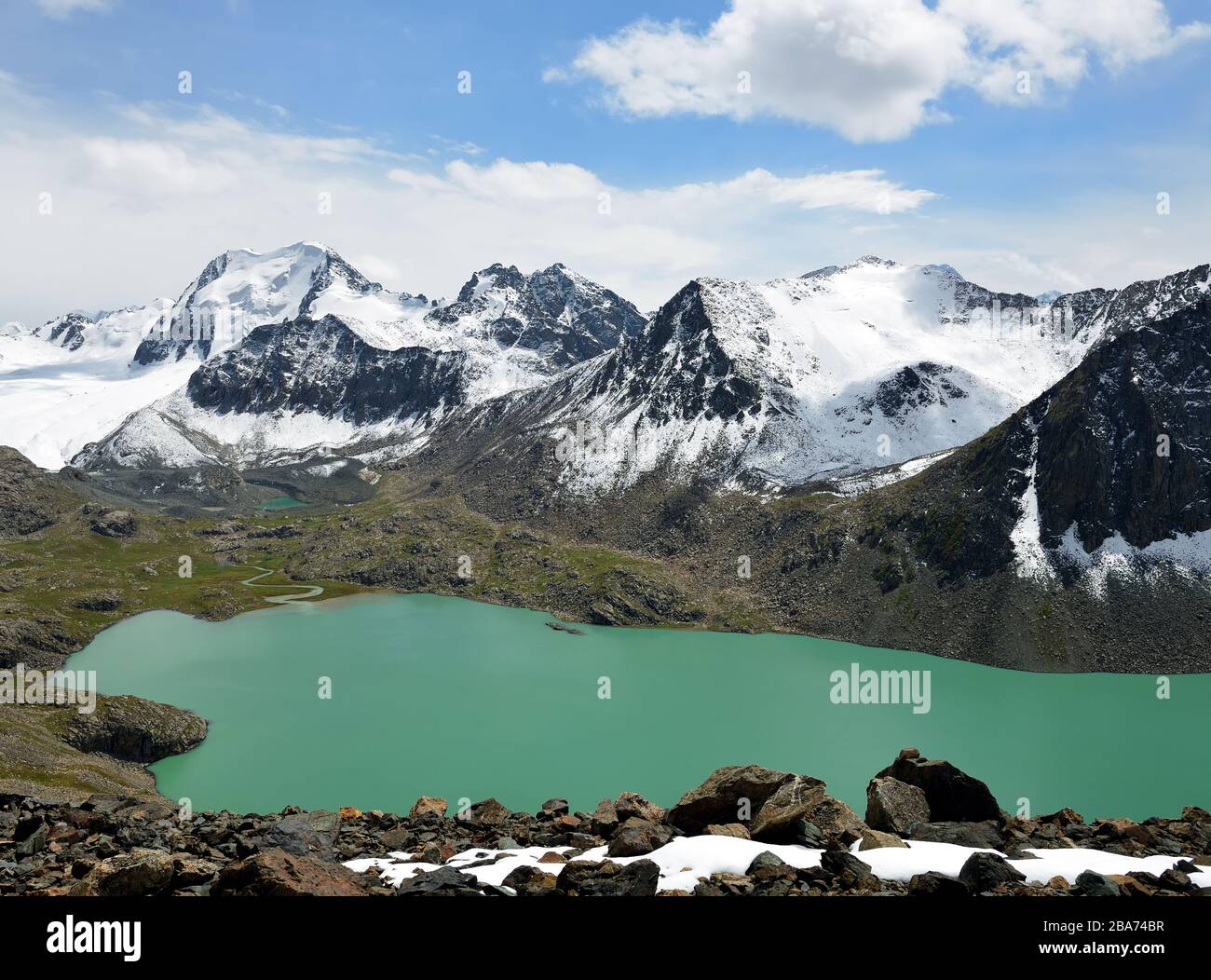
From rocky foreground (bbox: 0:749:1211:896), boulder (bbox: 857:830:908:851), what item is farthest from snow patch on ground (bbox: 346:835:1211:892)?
boulder (bbox: 857:830:908:851)

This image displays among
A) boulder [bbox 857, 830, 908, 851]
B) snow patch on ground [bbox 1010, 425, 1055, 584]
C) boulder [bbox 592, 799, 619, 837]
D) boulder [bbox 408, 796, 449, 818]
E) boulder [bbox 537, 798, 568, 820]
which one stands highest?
snow patch on ground [bbox 1010, 425, 1055, 584]

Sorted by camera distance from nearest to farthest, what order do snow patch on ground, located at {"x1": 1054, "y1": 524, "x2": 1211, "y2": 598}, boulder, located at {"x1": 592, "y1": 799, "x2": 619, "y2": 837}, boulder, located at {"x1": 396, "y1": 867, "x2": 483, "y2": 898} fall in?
boulder, located at {"x1": 396, "y1": 867, "x2": 483, "y2": 898} → boulder, located at {"x1": 592, "y1": 799, "x2": 619, "y2": 837} → snow patch on ground, located at {"x1": 1054, "y1": 524, "x2": 1211, "y2": 598}

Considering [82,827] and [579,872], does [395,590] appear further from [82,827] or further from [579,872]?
[579,872]

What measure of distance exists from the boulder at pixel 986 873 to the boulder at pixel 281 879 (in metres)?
14.9

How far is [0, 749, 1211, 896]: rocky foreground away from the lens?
1947 cm

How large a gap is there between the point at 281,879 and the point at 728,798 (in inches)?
598

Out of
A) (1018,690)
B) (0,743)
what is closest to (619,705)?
Answer: (1018,690)

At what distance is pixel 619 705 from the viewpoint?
9519cm

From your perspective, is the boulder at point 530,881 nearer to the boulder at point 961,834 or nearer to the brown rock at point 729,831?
the brown rock at point 729,831

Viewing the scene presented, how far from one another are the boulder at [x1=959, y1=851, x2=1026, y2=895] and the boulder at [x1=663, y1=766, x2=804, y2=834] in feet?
25.0

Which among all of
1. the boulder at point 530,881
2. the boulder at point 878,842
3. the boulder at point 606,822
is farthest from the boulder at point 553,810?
the boulder at point 878,842

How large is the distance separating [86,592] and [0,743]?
84148 mm

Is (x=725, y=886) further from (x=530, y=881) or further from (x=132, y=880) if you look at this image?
(x=132, y=880)

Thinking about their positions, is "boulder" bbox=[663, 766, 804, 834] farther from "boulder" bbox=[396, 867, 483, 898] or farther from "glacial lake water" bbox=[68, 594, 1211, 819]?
"glacial lake water" bbox=[68, 594, 1211, 819]
